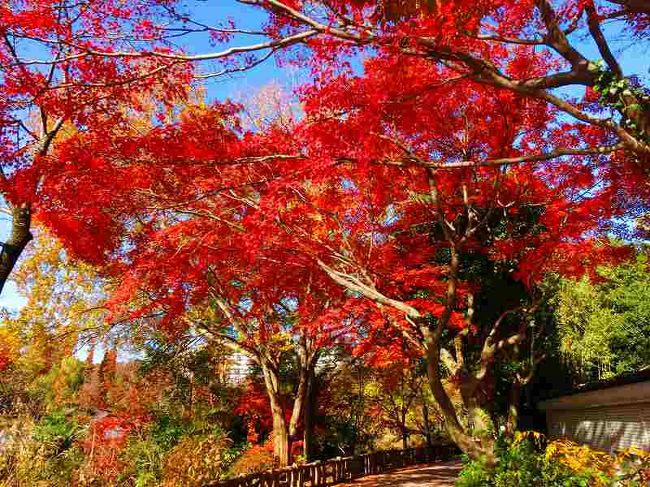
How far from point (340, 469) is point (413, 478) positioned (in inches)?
100

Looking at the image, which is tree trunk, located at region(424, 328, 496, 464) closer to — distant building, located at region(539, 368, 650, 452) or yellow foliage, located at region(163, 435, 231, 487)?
distant building, located at region(539, 368, 650, 452)

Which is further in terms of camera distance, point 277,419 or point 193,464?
point 277,419

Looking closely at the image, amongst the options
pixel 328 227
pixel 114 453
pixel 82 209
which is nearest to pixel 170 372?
pixel 114 453

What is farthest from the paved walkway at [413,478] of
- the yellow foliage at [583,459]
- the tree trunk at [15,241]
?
the tree trunk at [15,241]

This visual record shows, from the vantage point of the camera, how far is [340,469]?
52.1 feet

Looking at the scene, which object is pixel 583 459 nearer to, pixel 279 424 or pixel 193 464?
pixel 193 464

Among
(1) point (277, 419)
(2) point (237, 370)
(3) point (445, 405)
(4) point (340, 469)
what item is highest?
Result: (2) point (237, 370)

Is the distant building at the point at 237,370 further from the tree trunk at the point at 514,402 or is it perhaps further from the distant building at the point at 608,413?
the distant building at the point at 608,413

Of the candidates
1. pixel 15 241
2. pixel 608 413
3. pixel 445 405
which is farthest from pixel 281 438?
pixel 15 241

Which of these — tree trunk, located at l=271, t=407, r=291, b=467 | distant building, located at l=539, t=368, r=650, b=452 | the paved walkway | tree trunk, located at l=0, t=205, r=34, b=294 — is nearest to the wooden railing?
the paved walkway

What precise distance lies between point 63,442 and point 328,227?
32.5ft

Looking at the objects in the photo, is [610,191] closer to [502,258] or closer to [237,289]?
[502,258]

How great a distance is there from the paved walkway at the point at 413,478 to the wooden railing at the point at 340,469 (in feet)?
1.30

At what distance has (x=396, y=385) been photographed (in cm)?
2247
